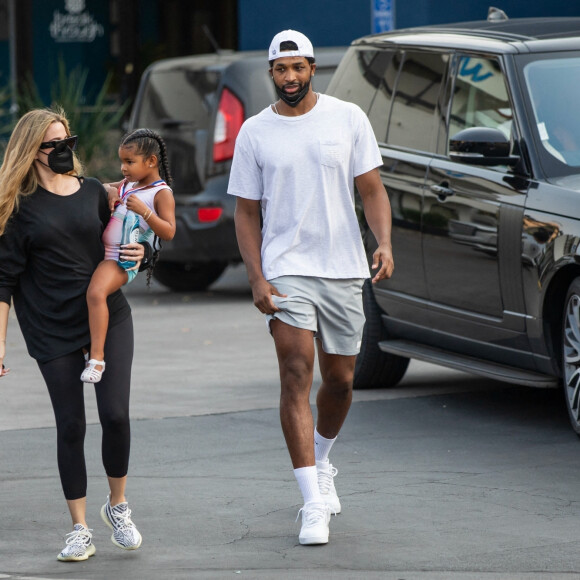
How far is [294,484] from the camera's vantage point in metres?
6.79

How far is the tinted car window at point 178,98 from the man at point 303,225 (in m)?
7.81

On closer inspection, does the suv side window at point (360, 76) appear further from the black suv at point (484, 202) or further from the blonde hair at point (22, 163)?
the blonde hair at point (22, 163)

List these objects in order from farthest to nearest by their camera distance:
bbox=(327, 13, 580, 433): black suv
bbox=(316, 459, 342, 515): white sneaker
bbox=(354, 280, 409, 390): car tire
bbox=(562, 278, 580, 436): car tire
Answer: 1. bbox=(354, 280, 409, 390): car tire
2. bbox=(327, 13, 580, 433): black suv
3. bbox=(562, 278, 580, 436): car tire
4. bbox=(316, 459, 342, 515): white sneaker

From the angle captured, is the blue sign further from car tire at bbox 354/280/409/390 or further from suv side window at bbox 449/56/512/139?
suv side window at bbox 449/56/512/139

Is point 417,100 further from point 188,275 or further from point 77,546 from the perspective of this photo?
point 188,275

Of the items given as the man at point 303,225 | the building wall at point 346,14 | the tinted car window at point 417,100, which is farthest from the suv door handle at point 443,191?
the building wall at point 346,14

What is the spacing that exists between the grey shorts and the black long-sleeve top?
0.68 meters

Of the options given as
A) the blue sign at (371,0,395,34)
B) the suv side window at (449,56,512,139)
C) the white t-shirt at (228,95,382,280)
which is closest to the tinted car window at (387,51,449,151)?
the suv side window at (449,56,512,139)

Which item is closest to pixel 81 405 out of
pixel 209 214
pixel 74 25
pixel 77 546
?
pixel 77 546

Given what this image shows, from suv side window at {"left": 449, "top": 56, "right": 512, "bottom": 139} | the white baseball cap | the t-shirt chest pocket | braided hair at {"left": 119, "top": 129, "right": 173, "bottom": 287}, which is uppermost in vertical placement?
the white baseball cap

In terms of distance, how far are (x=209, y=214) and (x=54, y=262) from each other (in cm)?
788

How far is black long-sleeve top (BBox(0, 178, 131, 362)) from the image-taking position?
5625 millimetres

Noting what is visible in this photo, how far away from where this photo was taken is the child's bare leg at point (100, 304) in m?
5.57

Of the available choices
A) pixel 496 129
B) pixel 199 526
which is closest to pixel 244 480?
pixel 199 526
